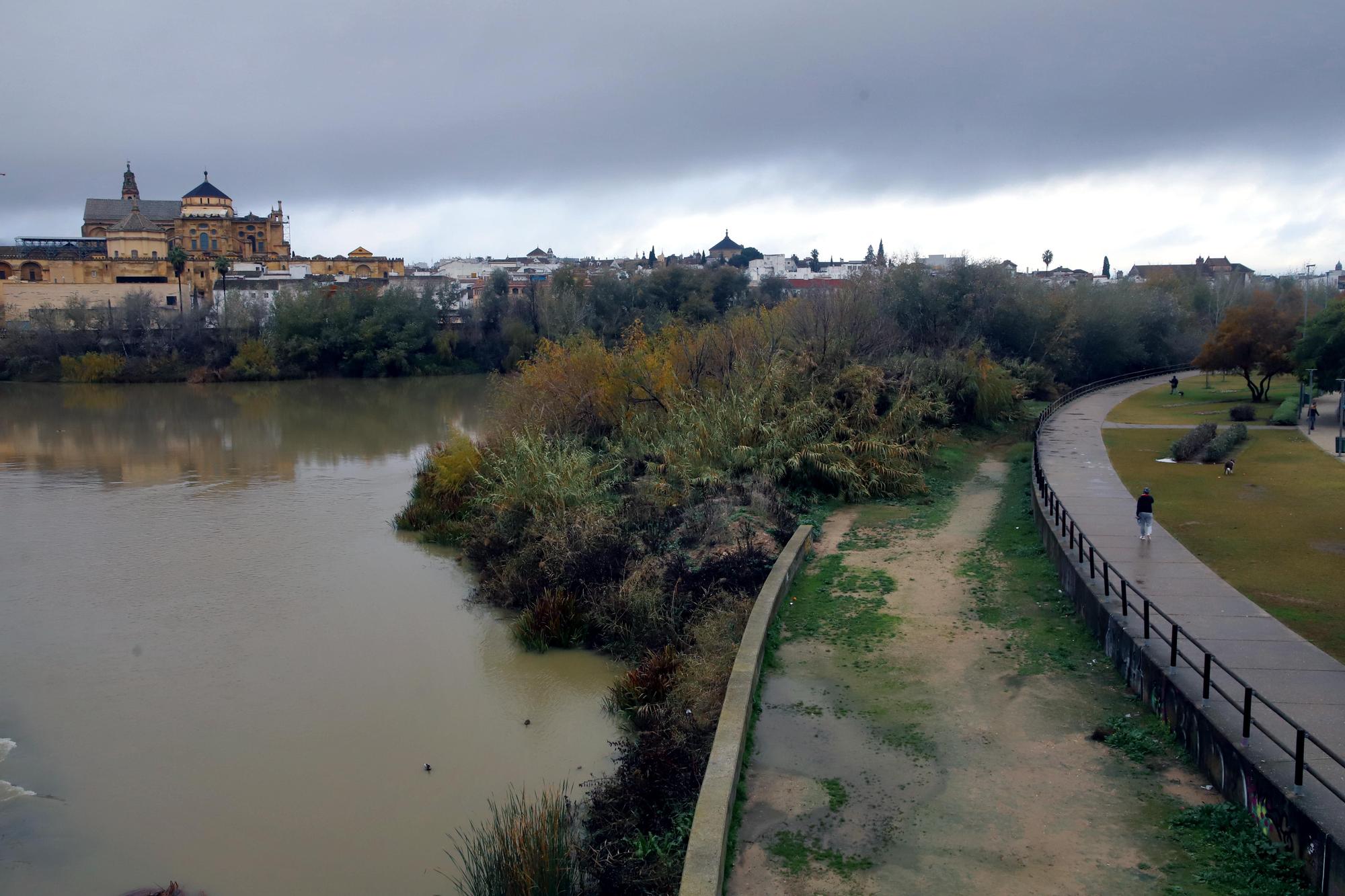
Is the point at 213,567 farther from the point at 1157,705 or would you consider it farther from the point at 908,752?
the point at 1157,705

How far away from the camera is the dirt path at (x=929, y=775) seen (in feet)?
25.6

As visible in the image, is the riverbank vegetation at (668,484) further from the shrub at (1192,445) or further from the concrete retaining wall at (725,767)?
the shrub at (1192,445)

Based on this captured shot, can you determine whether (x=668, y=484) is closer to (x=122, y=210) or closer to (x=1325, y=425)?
(x=1325, y=425)

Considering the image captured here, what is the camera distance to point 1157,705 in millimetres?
10141

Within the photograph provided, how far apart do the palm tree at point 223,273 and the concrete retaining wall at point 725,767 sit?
8683 cm

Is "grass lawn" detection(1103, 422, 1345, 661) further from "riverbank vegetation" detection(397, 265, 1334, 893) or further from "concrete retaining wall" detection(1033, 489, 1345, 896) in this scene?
"riverbank vegetation" detection(397, 265, 1334, 893)

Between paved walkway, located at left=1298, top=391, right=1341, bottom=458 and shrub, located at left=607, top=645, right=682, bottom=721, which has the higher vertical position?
paved walkway, located at left=1298, top=391, right=1341, bottom=458

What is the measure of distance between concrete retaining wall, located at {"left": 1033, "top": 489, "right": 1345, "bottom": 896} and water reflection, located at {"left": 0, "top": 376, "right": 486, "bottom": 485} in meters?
27.7

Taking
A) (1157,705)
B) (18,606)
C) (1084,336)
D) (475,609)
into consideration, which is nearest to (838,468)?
(475,609)

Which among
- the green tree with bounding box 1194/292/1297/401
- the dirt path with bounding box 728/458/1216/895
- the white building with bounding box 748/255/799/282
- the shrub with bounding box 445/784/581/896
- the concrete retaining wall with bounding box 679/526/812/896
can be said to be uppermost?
the white building with bounding box 748/255/799/282

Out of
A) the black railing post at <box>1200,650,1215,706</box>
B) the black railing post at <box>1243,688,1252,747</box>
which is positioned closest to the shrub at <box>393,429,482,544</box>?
the black railing post at <box>1200,650,1215,706</box>

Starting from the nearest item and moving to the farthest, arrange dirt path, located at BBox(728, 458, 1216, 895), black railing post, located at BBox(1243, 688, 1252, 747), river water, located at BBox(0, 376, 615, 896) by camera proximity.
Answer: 1. dirt path, located at BBox(728, 458, 1216, 895)
2. black railing post, located at BBox(1243, 688, 1252, 747)
3. river water, located at BBox(0, 376, 615, 896)

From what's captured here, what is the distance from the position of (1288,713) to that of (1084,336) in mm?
47861

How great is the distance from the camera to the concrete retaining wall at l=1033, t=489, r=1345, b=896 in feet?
23.4
